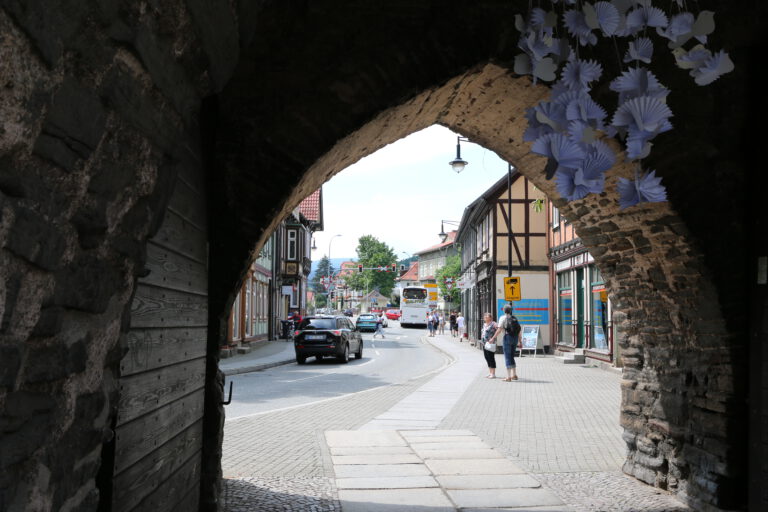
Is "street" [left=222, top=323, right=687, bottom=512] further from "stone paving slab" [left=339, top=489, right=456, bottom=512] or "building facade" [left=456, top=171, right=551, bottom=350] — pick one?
"building facade" [left=456, top=171, right=551, bottom=350]

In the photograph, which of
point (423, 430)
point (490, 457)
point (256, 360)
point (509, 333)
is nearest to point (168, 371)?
point (490, 457)

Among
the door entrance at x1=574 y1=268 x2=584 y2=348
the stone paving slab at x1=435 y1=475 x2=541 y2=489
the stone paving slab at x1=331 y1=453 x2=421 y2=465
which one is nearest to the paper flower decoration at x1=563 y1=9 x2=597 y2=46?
the stone paving slab at x1=435 y1=475 x2=541 y2=489

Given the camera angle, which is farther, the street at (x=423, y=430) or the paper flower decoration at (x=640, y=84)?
the street at (x=423, y=430)

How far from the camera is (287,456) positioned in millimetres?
7242

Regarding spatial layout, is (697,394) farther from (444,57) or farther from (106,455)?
(106,455)

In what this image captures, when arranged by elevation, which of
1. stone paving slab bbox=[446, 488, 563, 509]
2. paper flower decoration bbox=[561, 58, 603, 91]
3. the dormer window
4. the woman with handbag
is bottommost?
stone paving slab bbox=[446, 488, 563, 509]

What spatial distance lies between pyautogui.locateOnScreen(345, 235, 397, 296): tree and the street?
7957 centimetres

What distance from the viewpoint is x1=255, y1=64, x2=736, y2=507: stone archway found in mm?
4957

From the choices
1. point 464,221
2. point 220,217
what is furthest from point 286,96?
point 464,221

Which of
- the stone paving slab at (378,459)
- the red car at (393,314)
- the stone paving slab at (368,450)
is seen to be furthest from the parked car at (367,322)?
the stone paving slab at (378,459)

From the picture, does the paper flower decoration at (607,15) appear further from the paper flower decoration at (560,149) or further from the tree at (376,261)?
the tree at (376,261)

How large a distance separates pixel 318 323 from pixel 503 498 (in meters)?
Answer: 16.4

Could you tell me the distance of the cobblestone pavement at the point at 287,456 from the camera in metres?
5.49

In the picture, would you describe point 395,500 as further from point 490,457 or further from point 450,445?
point 450,445
